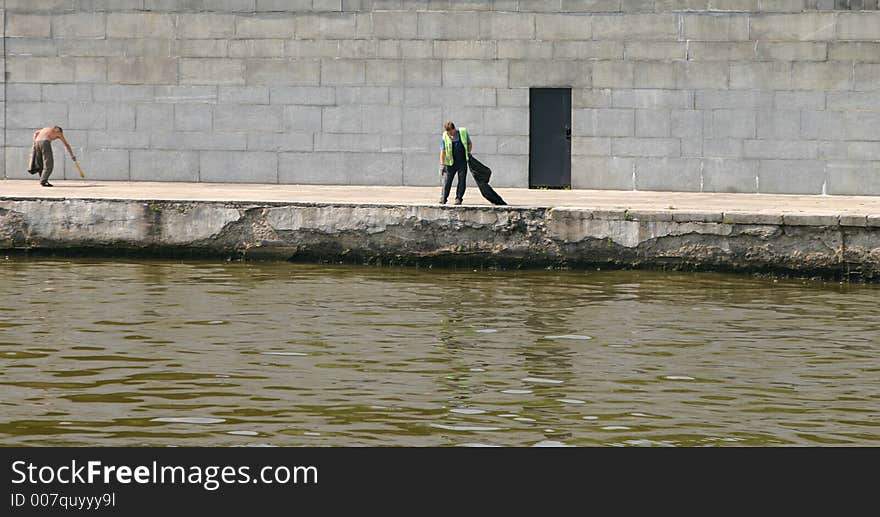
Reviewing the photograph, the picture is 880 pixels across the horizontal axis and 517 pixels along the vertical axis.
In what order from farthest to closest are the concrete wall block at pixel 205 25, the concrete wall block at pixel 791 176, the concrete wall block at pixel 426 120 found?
the concrete wall block at pixel 205 25, the concrete wall block at pixel 426 120, the concrete wall block at pixel 791 176

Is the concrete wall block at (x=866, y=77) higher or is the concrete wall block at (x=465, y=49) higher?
the concrete wall block at (x=465, y=49)

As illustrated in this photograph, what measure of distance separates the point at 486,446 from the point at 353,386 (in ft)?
7.48

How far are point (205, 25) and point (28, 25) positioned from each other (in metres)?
2.97

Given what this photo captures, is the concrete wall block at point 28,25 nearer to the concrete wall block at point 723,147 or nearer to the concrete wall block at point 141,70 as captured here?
the concrete wall block at point 141,70

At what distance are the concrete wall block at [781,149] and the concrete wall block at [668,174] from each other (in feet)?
2.71

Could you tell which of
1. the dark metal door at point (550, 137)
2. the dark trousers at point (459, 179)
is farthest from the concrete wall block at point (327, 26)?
the dark trousers at point (459, 179)

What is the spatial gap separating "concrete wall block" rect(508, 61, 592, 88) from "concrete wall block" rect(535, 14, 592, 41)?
1.32ft

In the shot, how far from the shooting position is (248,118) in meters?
26.3

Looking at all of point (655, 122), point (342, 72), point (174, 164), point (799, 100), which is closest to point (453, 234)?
point (655, 122)

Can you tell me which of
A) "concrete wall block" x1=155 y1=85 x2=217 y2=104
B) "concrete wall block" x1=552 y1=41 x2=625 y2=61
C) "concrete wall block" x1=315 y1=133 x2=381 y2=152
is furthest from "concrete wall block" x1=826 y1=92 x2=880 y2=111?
"concrete wall block" x1=155 y1=85 x2=217 y2=104

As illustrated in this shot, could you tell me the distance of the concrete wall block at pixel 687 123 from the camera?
82.6 ft
